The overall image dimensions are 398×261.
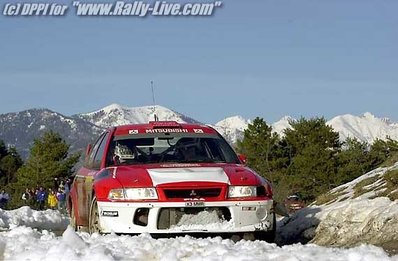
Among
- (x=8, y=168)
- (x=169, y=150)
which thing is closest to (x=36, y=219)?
(x=169, y=150)

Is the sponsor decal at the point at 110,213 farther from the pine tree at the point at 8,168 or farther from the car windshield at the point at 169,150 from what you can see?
the pine tree at the point at 8,168

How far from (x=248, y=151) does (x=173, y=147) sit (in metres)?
58.7

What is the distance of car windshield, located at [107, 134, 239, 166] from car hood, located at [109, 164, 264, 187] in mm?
519

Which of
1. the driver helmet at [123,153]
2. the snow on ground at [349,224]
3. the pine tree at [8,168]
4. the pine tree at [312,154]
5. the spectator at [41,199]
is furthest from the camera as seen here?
the pine tree at [8,168]

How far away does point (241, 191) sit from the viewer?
25.2 feet

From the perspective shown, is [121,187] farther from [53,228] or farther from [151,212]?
[53,228]

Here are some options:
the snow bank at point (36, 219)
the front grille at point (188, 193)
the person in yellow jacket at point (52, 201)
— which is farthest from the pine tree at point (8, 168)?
the front grille at point (188, 193)

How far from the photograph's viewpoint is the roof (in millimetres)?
9336

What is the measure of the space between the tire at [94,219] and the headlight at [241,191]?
4.34 feet

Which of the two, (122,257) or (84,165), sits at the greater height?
(84,165)

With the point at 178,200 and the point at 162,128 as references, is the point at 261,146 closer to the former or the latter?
the point at 162,128

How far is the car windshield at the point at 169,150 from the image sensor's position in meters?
8.73

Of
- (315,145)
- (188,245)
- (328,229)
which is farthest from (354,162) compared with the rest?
(188,245)

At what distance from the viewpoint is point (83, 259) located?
5.44 m
